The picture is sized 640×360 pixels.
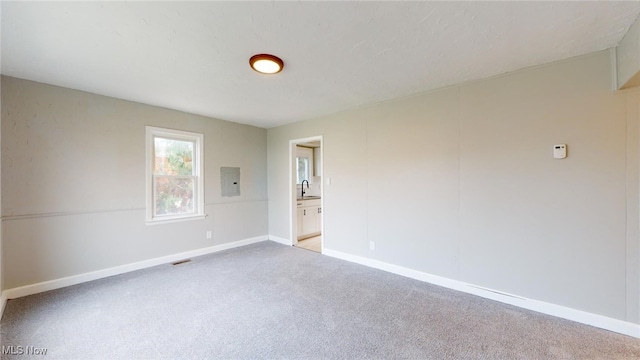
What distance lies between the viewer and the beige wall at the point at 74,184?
2674 millimetres

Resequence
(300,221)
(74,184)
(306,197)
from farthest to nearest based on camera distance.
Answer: (306,197)
(300,221)
(74,184)

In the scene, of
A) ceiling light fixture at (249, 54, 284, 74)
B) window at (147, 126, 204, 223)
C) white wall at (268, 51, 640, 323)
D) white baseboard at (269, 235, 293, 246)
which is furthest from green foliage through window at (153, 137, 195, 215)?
white wall at (268, 51, 640, 323)

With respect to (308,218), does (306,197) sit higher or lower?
higher

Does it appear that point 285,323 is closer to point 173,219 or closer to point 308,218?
point 173,219

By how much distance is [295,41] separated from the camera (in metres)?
1.98

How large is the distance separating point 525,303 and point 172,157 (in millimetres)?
4888

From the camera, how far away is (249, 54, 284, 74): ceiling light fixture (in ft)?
7.23

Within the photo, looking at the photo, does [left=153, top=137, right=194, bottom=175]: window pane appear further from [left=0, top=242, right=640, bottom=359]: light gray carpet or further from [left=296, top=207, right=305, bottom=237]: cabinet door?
[left=296, top=207, right=305, bottom=237]: cabinet door

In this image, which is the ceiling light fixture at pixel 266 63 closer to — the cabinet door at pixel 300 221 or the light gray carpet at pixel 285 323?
the light gray carpet at pixel 285 323

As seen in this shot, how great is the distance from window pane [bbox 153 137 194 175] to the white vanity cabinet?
216 centimetres

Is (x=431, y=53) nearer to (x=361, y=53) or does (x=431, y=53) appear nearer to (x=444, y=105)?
(x=361, y=53)

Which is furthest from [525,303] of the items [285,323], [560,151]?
[285,323]

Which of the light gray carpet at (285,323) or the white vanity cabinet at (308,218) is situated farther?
the white vanity cabinet at (308,218)

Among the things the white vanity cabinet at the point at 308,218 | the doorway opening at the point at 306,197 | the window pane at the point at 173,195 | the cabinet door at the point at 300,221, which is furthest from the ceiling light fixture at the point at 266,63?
the cabinet door at the point at 300,221
